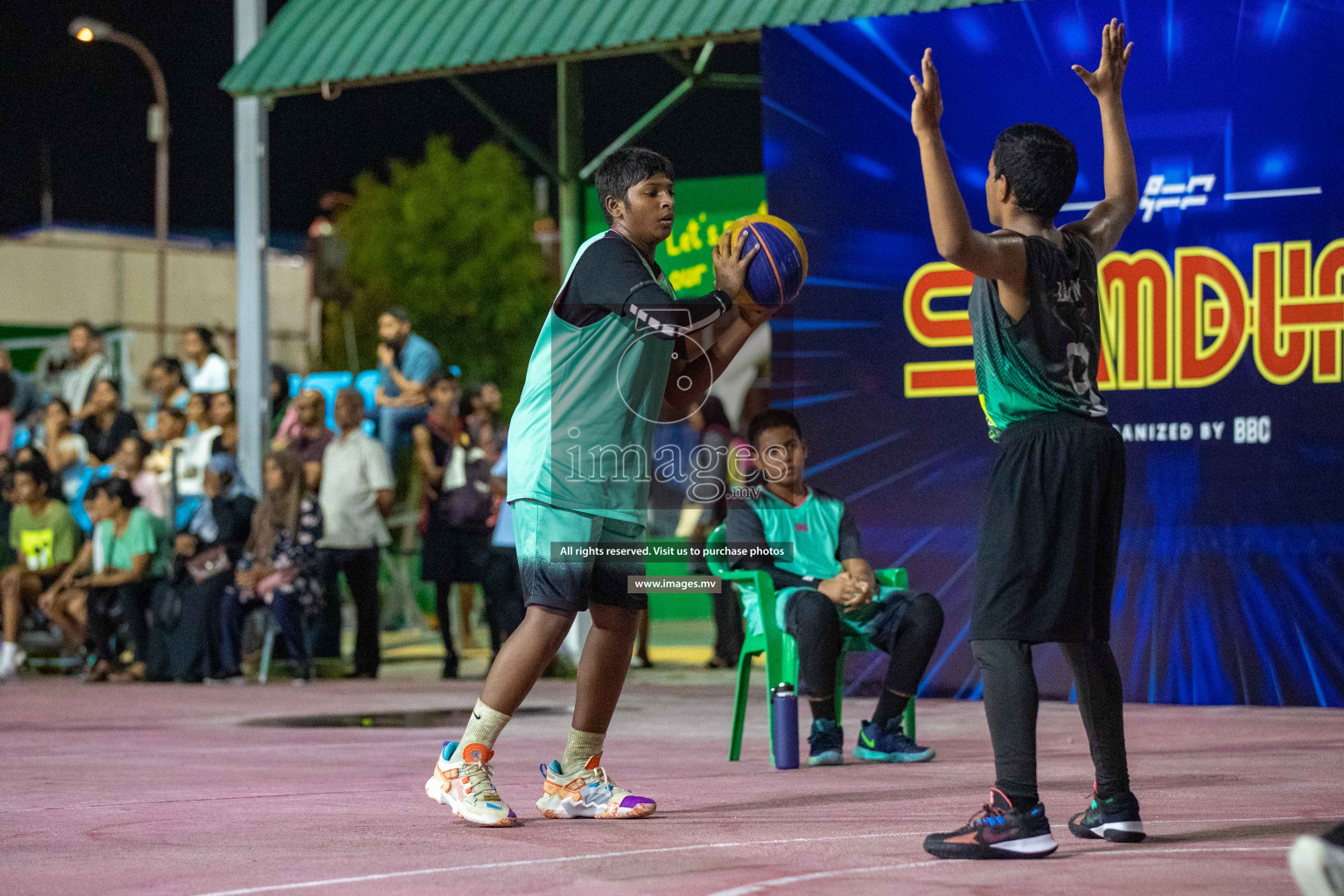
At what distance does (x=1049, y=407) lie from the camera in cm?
481

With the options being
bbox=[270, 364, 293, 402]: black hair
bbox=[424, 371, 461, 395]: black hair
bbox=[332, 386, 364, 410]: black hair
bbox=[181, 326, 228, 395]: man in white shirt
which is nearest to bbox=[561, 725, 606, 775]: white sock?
bbox=[332, 386, 364, 410]: black hair

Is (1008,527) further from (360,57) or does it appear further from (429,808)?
(360,57)

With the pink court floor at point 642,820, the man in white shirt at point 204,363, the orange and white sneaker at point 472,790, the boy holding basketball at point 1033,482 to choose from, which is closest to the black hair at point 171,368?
the man in white shirt at point 204,363

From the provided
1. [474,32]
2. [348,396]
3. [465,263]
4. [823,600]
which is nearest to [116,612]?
[348,396]

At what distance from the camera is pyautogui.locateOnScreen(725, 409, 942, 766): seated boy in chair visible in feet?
23.1

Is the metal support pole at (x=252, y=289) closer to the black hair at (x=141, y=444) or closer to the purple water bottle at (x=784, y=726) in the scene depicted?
the black hair at (x=141, y=444)

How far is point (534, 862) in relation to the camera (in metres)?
4.57

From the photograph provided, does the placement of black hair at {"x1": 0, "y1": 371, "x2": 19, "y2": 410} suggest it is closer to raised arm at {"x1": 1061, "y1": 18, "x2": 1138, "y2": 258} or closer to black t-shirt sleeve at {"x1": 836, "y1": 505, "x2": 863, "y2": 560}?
black t-shirt sleeve at {"x1": 836, "y1": 505, "x2": 863, "y2": 560}

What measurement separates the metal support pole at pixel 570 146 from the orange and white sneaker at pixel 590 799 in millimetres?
7113

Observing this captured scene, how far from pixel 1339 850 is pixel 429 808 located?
321 centimetres

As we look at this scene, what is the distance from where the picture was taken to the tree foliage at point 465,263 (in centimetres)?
5000

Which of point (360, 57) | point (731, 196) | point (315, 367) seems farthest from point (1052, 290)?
point (315, 367)

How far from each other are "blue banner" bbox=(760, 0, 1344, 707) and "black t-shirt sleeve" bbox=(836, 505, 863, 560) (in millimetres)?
2282

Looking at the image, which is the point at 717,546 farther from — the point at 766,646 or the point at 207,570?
the point at 207,570
